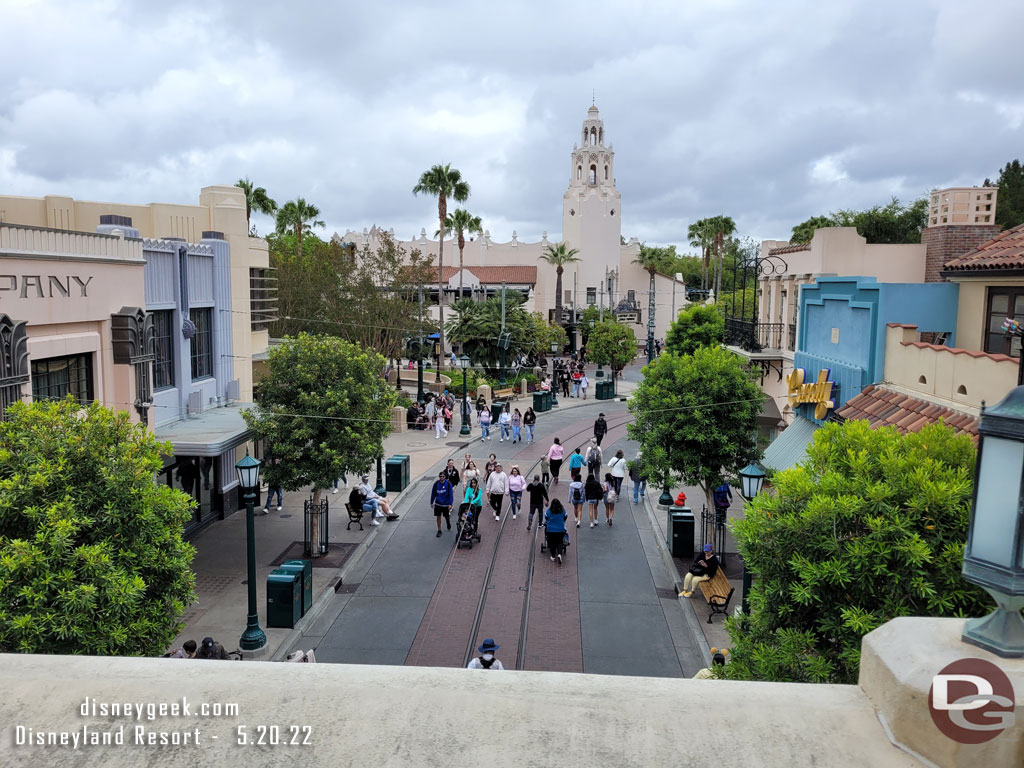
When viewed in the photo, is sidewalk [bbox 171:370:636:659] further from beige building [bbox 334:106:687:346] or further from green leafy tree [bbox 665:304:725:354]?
beige building [bbox 334:106:687:346]

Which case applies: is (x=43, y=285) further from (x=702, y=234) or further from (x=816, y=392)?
(x=702, y=234)

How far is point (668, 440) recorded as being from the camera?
670 inches

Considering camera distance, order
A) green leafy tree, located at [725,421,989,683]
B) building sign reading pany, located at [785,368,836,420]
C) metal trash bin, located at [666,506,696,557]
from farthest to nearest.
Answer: metal trash bin, located at [666,506,696,557]
building sign reading pany, located at [785,368,836,420]
green leafy tree, located at [725,421,989,683]

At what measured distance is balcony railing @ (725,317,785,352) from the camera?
70.6 ft

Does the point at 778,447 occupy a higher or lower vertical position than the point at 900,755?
lower

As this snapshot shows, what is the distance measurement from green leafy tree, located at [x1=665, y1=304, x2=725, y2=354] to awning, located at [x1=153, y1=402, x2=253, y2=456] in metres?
22.4

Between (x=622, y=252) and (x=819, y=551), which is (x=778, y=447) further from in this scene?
(x=622, y=252)

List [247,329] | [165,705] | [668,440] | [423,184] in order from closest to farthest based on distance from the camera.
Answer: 1. [165,705]
2. [668,440]
3. [247,329]
4. [423,184]

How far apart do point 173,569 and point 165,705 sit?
237 inches

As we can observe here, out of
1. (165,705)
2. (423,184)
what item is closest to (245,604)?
(165,705)

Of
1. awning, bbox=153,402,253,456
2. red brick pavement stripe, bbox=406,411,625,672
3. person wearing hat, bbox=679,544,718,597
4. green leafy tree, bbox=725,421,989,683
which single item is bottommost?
red brick pavement stripe, bbox=406,411,625,672

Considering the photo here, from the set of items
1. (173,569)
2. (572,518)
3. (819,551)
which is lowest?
(572,518)

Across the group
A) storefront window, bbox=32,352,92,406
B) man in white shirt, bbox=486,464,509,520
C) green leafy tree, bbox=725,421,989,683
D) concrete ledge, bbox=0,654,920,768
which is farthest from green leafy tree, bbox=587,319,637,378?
concrete ledge, bbox=0,654,920,768

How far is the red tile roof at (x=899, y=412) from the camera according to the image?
1048 cm
